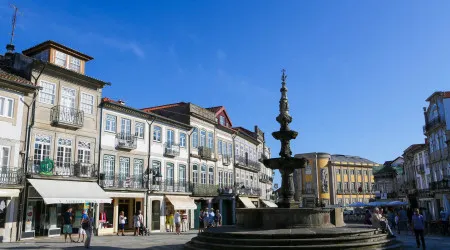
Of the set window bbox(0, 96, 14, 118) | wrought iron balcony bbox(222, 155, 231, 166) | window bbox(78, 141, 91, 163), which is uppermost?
window bbox(0, 96, 14, 118)

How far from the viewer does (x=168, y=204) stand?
31.1 m

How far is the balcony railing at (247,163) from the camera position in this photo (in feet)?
142

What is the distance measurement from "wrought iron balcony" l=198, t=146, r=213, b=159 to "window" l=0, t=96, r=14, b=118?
1745 centimetres

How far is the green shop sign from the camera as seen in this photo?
71.1 feet

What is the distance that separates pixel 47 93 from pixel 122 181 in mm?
7739

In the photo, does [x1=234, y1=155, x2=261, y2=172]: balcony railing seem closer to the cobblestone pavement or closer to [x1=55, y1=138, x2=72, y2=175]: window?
[x1=55, y1=138, x2=72, y2=175]: window

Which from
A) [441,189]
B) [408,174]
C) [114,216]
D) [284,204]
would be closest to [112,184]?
[114,216]

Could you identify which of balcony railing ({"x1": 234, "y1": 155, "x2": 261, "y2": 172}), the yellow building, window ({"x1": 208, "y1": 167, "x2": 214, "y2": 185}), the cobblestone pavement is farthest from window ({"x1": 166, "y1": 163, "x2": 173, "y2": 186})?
the yellow building

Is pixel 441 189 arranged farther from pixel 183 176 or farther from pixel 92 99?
pixel 92 99

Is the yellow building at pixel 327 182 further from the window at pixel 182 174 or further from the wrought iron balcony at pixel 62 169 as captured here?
the wrought iron balcony at pixel 62 169

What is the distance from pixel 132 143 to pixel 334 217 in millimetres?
16327

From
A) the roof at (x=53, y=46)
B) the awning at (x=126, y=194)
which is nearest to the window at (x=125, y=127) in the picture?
the awning at (x=126, y=194)

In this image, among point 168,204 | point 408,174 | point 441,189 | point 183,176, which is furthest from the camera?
point 408,174

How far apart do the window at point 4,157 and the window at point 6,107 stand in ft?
5.80
